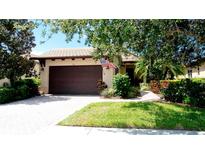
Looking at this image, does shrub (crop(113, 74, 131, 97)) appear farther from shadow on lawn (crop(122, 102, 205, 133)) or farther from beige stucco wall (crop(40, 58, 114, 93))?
shadow on lawn (crop(122, 102, 205, 133))

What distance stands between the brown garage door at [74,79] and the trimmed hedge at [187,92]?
6.98 meters

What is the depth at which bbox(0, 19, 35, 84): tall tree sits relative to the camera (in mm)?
16250

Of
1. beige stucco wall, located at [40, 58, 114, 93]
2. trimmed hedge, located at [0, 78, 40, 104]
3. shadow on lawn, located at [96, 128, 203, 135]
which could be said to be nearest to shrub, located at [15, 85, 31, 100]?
trimmed hedge, located at [0, 78, 40, 104]

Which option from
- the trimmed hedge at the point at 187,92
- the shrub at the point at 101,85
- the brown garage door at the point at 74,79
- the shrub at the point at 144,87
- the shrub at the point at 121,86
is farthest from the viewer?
the shrub at the point at 144,87

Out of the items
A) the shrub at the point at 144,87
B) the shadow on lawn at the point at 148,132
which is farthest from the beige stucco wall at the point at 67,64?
the shadow on lawn at the point at 148,132

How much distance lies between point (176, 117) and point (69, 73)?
12.2 m

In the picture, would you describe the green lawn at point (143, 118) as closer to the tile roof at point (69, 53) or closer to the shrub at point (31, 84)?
the shrub at point (31, 84)

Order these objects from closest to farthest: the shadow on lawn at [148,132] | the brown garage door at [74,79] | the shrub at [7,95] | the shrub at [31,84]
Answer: the shadow on lawn at [148,132] → the shrub at [7,95] → the shrub at [31,84] → the brown garage door at [74,79]

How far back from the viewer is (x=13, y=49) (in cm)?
1689

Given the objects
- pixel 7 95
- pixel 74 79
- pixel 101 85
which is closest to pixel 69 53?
pixel 74 79

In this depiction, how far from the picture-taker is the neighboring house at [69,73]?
19.7 metres

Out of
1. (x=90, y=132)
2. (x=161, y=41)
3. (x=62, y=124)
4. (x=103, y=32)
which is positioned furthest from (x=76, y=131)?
(x=161, y=41)
